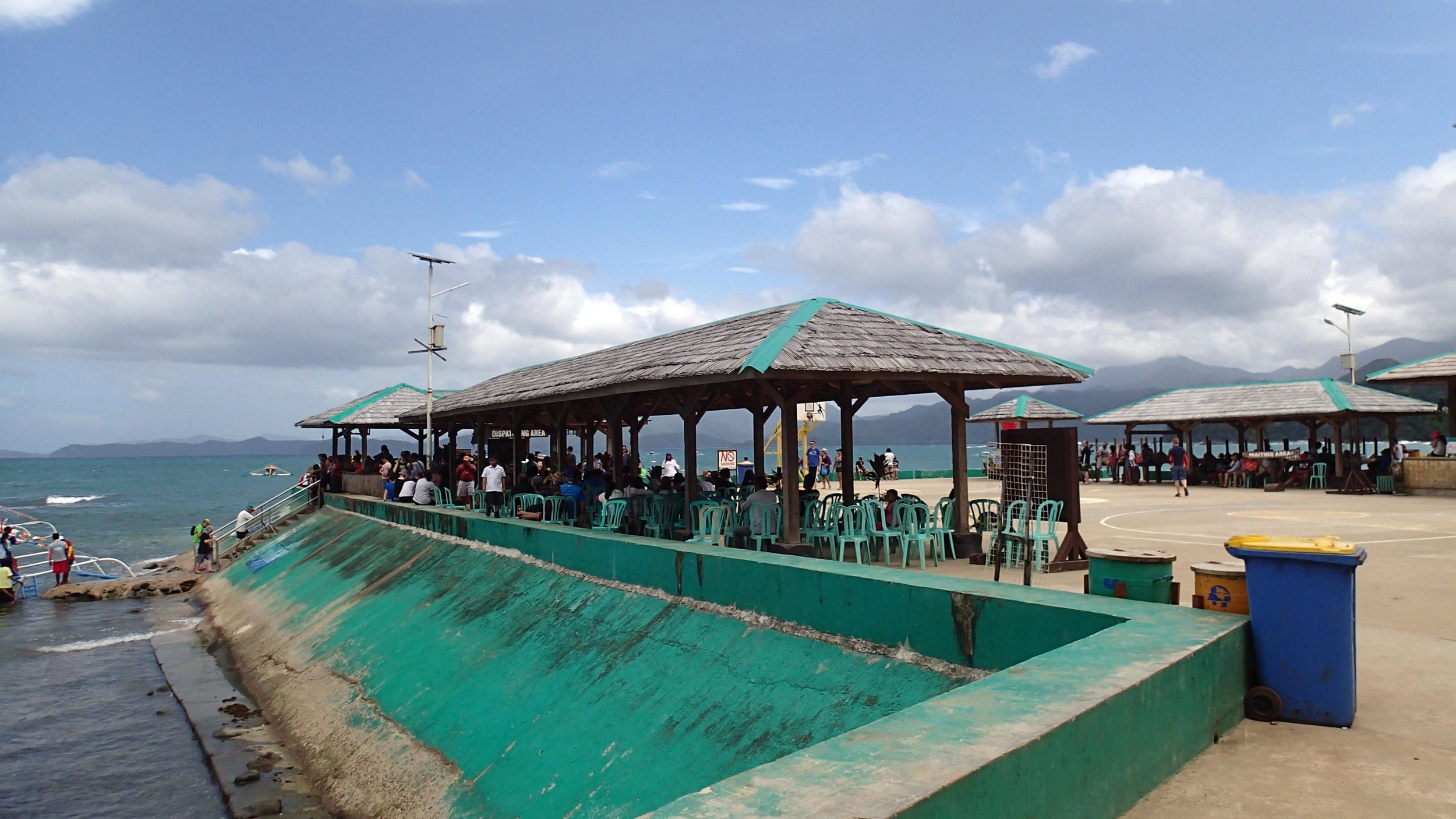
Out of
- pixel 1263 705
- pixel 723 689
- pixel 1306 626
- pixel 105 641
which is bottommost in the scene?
pixel 105 641

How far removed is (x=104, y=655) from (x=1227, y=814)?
59.1ft

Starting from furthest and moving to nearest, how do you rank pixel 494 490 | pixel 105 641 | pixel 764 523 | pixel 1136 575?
pixel 105 641 < pixel 494 490 < pixel 764 523 < pixel 1136 575

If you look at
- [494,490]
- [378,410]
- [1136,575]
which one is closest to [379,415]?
[378,410]

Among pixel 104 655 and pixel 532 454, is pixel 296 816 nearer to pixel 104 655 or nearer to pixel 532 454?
pixel 104 655

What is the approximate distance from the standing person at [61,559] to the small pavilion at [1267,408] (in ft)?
97.0

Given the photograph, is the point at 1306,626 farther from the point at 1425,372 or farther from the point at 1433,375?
the point at 1425,372

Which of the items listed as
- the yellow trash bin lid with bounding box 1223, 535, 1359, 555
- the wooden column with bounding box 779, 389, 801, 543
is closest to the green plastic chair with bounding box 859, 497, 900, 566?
the wooden column with bounding box 779, 389, 801, 543

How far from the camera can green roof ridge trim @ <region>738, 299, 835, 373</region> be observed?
8367 mm

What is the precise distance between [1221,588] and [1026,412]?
2503cm

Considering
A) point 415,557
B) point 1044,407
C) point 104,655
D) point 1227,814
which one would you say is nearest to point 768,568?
point 1227,814

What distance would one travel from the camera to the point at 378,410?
25031 millimetres

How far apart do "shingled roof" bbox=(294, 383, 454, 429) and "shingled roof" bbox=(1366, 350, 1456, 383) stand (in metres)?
23.5

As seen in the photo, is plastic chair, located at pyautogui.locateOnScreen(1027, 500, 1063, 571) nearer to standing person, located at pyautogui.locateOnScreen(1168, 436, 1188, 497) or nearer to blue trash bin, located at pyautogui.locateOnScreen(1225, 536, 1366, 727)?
blue trash bin, located at pyautogui.locateOnScreen(1225, 536, 1366, 727)

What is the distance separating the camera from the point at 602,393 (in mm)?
11258
